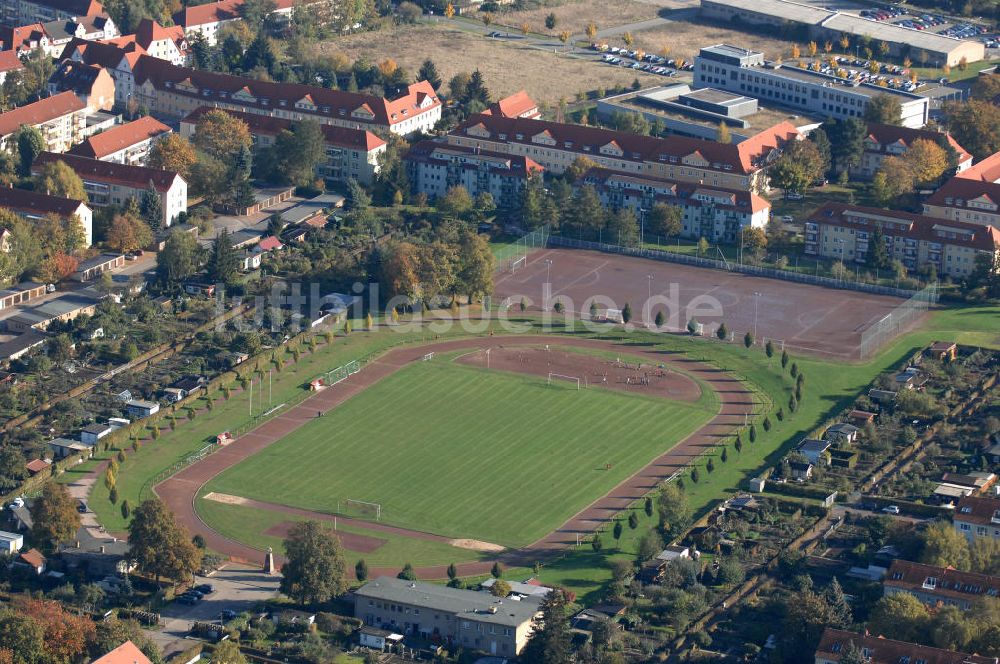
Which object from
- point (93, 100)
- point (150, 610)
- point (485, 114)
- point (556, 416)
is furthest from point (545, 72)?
point (150, 610)

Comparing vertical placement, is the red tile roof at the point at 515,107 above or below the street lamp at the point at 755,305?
above

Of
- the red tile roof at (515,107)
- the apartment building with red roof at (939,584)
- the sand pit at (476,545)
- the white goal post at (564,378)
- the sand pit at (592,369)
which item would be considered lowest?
the sand pit at (476,545)

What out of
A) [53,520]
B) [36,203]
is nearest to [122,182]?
[36,203]

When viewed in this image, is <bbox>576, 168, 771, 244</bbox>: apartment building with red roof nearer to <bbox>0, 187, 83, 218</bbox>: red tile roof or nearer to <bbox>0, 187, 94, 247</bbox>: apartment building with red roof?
<bbox>0, 187, 94, 247</bbox>: apartment building with red roof

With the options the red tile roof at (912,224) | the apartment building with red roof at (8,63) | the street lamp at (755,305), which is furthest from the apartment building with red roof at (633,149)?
the apartment building with red roof at (8,63)

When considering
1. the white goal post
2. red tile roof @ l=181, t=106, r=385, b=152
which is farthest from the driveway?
red tile roof @ l=181, t=106, r=385, b=152

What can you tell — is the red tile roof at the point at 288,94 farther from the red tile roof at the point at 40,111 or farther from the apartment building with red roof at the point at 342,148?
the red tile roof at the point at 40,111

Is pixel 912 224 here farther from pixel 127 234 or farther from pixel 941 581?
pixel 127 234
